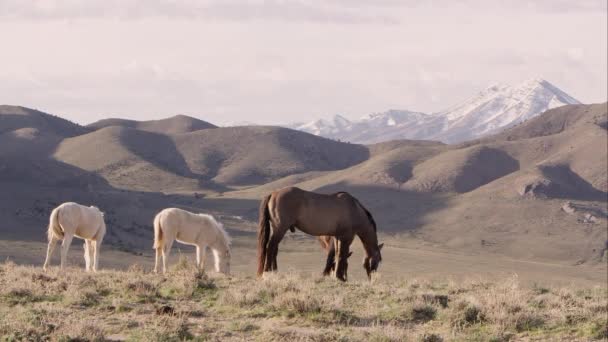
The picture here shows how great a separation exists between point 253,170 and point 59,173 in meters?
59.2

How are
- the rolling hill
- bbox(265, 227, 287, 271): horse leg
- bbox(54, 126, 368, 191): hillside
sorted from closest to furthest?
bbox(265, 227, 287, 271): horse leg
the rolling hill
bbox(54, 126, 368, 191): hillside

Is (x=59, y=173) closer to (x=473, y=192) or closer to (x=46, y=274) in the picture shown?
(x=473, y=192)

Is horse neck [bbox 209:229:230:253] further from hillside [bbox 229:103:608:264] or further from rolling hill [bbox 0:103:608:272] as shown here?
hillside [bbox 229:103:608:264]

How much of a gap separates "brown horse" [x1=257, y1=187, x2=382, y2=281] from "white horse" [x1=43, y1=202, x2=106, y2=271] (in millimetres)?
3299

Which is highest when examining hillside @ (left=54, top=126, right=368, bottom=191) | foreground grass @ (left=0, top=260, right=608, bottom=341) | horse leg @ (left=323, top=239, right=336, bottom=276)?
hillside @ (left=54, top=126, right=368, bottom=191)

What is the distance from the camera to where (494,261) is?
6525cm

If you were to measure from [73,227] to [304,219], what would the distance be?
14.6ft

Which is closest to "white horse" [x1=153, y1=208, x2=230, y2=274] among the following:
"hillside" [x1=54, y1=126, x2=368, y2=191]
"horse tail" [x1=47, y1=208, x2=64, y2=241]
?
"horse tail" [x1=47, y1=208, x2=64, y2=241]

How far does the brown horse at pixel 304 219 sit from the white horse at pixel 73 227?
330cm

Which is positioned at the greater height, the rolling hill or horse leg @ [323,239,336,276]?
the rolling hill

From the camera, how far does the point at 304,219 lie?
18156 mm

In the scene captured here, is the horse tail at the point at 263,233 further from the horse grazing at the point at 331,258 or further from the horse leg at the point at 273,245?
the horse grazing at the point at 331,258

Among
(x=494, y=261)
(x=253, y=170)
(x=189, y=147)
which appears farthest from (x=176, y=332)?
(x=189, y=147)

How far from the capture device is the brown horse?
18.0m
